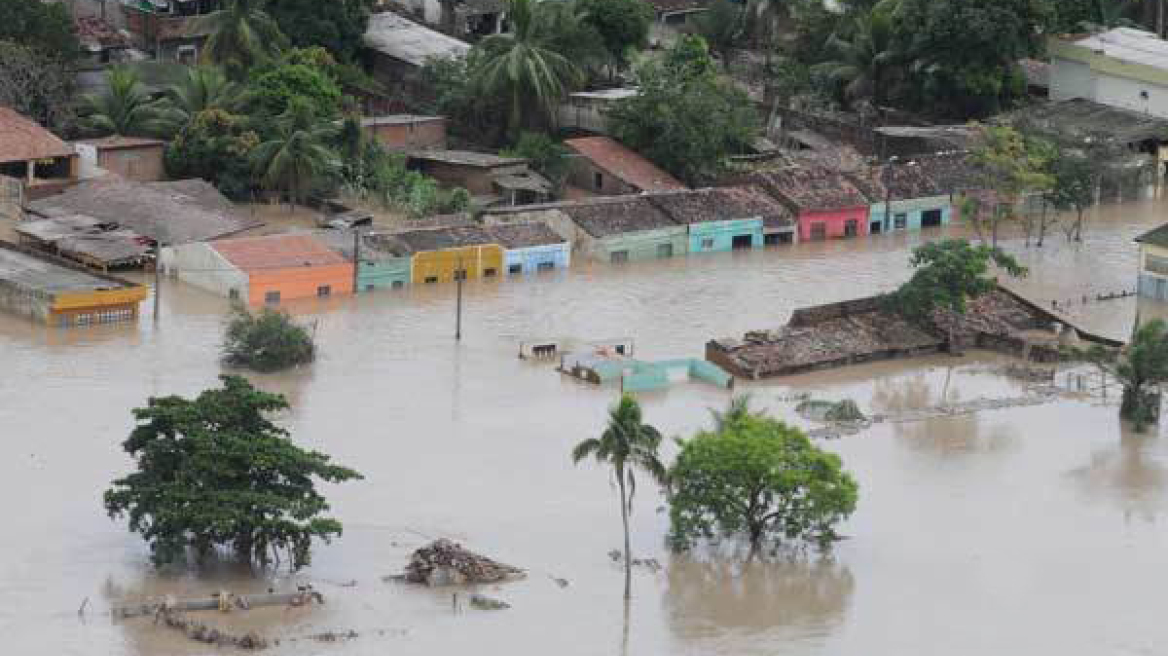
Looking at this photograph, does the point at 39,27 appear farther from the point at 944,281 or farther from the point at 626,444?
the point at 626,444

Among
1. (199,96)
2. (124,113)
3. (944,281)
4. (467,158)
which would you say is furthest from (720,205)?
(124,113)

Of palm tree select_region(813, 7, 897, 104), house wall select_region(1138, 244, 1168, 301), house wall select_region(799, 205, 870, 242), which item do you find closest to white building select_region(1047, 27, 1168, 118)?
palm tree select_region(813, 7, 897, 104)

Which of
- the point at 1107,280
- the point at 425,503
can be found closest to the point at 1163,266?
the point at 1107,280

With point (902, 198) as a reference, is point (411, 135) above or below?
above

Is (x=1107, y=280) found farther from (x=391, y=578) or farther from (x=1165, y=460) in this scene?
(x=391, y=578)

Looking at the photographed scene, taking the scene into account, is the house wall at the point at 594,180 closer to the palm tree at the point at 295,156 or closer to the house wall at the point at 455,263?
the palm tree at the point at 295,156
